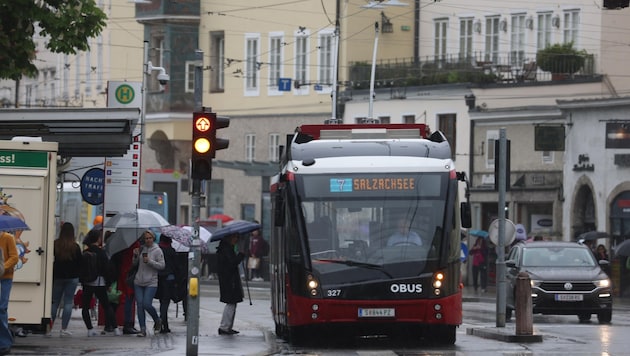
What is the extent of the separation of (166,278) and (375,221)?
5314 mm

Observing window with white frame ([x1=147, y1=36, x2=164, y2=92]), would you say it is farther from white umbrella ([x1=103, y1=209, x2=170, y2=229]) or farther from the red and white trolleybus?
the red and white trolleybus

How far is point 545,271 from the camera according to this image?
110 feet

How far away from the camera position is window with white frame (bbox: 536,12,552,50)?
58.4 meters

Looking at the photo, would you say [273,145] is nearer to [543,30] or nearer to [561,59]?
[543,30]

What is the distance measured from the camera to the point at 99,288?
2666 cm

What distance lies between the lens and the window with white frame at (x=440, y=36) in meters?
63.1

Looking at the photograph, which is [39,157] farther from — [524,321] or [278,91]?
[278,91]

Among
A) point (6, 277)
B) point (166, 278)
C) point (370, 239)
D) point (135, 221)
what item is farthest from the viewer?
point (135, 221)

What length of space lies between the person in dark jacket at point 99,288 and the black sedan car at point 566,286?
29.7ft

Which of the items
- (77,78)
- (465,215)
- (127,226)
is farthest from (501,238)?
(77,78)

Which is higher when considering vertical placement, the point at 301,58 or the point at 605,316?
the point at 301,58

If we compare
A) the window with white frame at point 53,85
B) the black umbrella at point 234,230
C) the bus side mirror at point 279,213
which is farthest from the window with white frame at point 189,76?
the bus side mirror at point 279,213

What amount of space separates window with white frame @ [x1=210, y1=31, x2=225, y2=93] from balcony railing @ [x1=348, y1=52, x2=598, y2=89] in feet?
22.9

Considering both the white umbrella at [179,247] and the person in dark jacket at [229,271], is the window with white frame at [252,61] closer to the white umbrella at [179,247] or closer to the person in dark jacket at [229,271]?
the white umbrella at [179,247]
